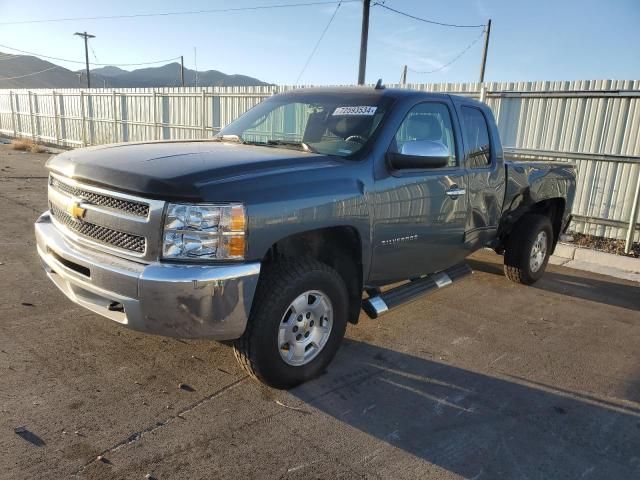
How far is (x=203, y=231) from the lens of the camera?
2666 mm

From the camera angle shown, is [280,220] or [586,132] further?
[586,132]

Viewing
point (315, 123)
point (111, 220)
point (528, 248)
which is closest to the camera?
point (111, 220)

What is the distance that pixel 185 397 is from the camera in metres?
3.14

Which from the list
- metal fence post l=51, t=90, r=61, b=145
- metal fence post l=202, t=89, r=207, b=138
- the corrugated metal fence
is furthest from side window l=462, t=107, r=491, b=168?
metal fence post l=51, t=90, r=61, b=145

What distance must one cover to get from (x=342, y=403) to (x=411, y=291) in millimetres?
1304

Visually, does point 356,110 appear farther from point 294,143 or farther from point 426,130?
point 426,130

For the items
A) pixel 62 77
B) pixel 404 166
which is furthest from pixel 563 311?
pixel 62 77

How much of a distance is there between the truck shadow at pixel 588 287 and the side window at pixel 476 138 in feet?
6.97

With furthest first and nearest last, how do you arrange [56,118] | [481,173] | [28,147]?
[56,118], [28,147], [481,173]

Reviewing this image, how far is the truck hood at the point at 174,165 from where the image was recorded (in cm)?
268

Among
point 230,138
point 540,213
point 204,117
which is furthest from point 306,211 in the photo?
point 204,117

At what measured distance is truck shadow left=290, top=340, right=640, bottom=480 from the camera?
2.70m

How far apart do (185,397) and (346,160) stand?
188 centimetres

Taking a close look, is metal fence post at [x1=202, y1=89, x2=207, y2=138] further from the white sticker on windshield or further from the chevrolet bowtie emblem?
the chevrolet bowtie emblem
